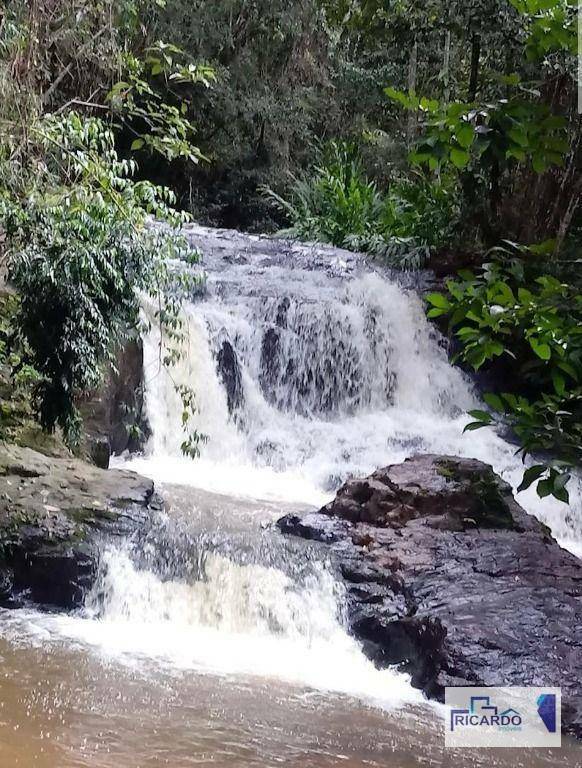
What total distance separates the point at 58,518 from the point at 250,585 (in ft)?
4.71

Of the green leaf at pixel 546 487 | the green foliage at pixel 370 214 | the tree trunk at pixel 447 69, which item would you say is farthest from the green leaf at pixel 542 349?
the tree trunk at pixel 447 69

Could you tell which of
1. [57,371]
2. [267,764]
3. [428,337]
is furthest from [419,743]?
[428,337]

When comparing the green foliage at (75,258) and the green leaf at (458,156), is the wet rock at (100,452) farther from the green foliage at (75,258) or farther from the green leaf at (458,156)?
the green leaf at (458,156)

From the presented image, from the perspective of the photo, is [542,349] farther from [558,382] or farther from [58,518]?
[58,518]

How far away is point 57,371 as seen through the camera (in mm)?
5371

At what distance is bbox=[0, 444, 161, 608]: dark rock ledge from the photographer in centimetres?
530

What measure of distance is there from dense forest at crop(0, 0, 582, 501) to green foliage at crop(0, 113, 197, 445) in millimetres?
14

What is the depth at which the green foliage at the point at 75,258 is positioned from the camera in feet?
16.8

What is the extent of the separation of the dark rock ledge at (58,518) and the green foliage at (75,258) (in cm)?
65

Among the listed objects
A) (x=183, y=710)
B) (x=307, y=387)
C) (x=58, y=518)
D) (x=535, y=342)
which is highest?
(x=307, y=387)

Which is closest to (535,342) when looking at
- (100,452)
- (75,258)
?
(75,258)

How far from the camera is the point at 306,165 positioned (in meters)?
18.8

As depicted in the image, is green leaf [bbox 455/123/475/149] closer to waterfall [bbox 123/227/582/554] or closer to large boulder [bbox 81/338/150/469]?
large boulder [bbox 81/338/150/469]

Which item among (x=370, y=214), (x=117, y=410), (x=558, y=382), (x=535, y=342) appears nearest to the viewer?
(x=558, y=382)
